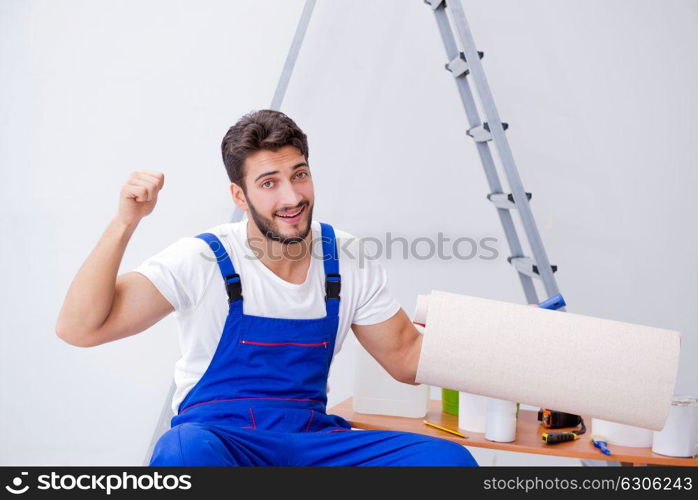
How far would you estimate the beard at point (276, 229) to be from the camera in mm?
1859

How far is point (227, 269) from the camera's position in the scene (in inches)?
71.0

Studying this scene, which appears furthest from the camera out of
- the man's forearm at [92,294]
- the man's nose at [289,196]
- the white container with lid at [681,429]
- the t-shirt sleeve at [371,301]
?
the t-shirt sleeve at [371,301]

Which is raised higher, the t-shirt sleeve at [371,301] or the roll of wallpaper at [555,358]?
the t-shirt sleeve at [371,301]

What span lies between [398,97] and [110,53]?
1.09 m

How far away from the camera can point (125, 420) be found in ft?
9.85

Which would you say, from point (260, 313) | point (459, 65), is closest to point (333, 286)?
point (260, 313)

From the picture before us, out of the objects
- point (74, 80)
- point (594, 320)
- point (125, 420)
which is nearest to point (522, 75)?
point (594, 320)

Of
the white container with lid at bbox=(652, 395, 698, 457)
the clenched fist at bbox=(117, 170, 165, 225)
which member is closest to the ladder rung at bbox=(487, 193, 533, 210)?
the white container with lid at bbox=(652, 395, 698, 457)

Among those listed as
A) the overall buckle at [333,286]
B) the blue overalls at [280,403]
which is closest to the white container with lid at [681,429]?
the blue overalls at [280,403]

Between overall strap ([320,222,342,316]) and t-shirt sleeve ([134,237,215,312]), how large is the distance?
0.29m

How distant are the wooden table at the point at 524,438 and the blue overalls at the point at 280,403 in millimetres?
120

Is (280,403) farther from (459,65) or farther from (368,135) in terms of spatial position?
(368,135)

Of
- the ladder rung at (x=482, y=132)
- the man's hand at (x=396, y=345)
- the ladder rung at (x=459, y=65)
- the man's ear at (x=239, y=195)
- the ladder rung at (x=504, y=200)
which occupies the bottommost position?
the man's hand at (x=396, y=345)

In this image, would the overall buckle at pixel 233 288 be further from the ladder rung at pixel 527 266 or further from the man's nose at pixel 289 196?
the ladder rung at pixel 527 266
